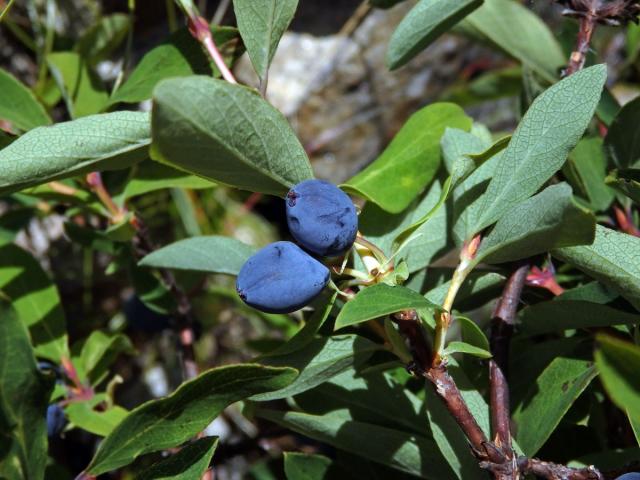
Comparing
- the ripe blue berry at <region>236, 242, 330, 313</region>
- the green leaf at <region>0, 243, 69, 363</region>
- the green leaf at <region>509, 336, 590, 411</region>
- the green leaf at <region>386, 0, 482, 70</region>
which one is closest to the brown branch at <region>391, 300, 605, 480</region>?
the ripe blue berry at <region>236, 242, 330, 313</region>

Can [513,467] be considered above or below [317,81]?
above

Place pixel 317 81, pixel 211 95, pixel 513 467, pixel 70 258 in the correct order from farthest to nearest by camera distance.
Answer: pixel 317 81, pixel 70 258, pixel 513 467, pixel 211 95

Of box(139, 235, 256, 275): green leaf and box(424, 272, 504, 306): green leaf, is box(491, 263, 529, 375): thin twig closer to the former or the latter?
box(424, 272, 504, 306): green leaf

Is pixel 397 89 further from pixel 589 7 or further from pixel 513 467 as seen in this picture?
pixel 513 467

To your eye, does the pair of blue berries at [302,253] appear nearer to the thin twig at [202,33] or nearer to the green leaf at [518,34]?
the thin twig at [202,33]

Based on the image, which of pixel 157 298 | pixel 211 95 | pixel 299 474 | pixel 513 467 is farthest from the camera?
pixel 157 298

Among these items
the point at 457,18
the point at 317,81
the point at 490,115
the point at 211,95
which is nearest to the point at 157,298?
the point at 457,18

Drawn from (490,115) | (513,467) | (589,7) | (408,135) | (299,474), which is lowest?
(490,115)
